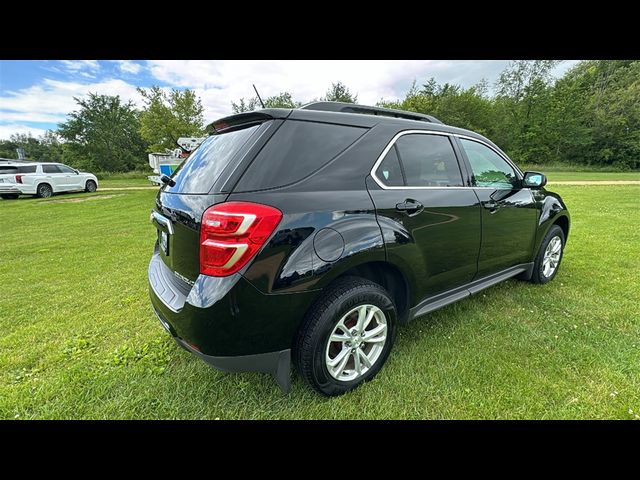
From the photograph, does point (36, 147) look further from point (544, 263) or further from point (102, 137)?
point (544, 263)

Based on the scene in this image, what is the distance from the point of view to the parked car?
13.3m

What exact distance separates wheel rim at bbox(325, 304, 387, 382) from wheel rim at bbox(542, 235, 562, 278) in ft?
8.74

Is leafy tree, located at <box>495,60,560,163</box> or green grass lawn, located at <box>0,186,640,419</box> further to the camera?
leafy tree, located at <box>495,60,560,163</box>

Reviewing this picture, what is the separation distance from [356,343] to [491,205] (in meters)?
1.79

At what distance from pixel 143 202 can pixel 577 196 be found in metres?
17.0

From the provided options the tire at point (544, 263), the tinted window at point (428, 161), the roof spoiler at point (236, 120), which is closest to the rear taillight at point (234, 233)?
the roof spoiler at point (236, 120)

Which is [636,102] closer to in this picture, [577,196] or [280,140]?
[577,196]

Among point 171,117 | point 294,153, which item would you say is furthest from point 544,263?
point 171,117

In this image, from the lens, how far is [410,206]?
6.91 feet

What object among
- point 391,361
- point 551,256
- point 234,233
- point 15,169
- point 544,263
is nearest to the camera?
point 234,233

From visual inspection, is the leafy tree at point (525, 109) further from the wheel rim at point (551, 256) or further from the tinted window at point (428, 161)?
the tinted window at point (428, 161)

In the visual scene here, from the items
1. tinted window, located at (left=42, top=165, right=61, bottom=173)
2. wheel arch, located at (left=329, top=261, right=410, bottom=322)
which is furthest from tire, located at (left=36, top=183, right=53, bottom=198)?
wheel arch, located at (left=329, top=261, right=410, bottom=322)

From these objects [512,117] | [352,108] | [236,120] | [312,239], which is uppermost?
[512,117]

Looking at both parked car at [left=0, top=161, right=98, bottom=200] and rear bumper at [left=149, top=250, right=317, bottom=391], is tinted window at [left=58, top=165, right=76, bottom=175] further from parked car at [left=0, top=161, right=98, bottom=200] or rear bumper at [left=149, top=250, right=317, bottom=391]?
rear bumper at [left=149, top=250, right=317, bottom=391]
